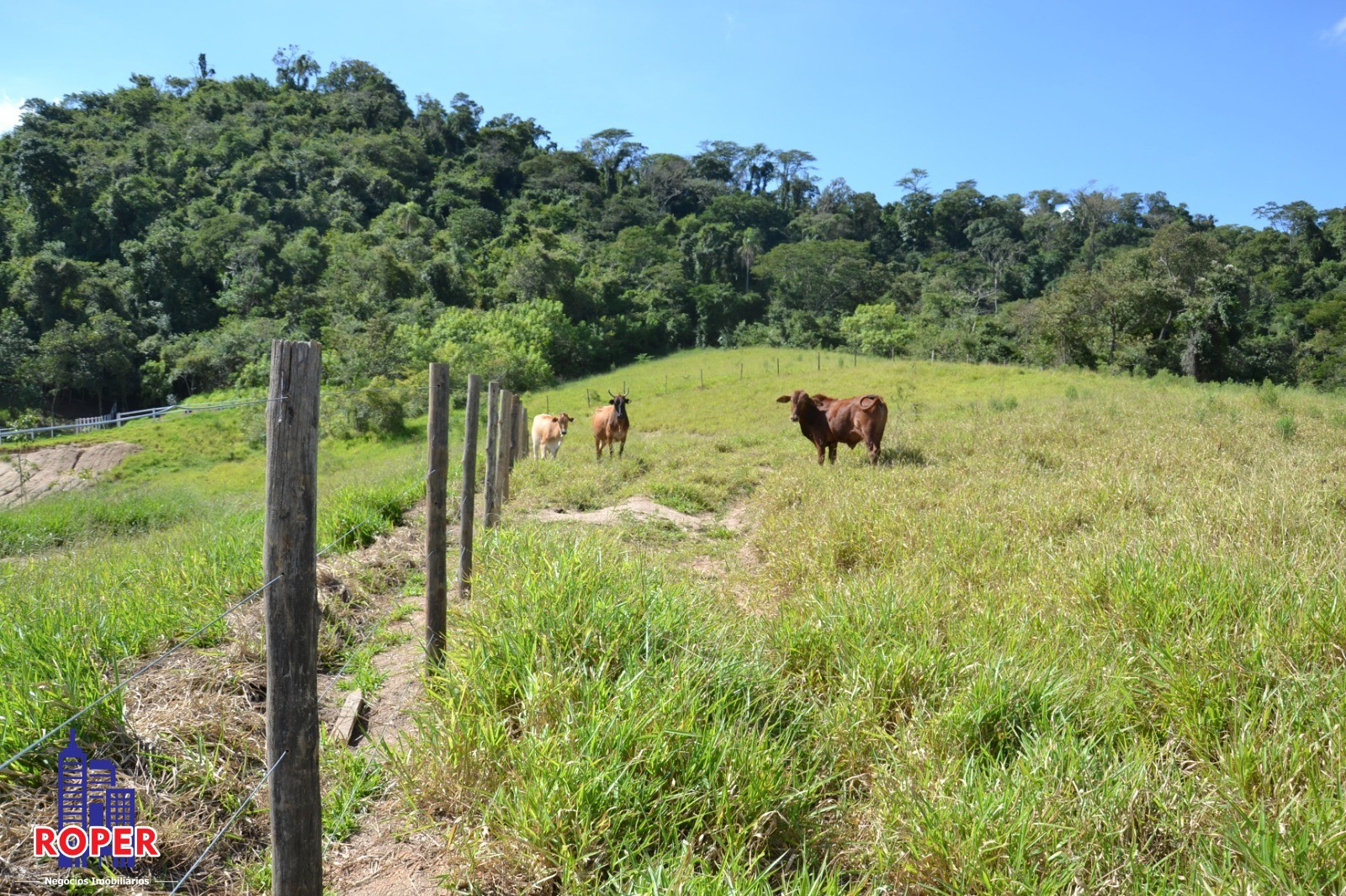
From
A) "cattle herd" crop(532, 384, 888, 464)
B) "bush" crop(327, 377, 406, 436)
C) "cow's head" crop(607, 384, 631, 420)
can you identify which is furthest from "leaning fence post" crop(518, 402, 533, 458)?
"bush" crop(327, 377, 406, 436)

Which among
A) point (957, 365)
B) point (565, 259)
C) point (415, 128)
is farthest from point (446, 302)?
point (415, 128)

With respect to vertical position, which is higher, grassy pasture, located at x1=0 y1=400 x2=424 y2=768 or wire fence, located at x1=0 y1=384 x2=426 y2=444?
wire fence, located at x1=0 y1=384 x2=426 y2=444

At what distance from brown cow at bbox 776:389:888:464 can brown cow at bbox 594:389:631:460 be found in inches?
141

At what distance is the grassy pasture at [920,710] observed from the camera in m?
2.55

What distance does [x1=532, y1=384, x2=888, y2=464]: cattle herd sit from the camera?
41.3 ft

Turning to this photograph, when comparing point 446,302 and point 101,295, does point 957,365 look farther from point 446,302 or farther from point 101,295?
point 101,295

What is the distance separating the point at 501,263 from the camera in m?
64.5

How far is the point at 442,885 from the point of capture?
8.63 ft

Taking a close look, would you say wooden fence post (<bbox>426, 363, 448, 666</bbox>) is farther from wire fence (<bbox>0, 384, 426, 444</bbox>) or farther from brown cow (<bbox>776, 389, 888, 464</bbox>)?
brown cow (<bbox>776, 389, 888, 464</bbox>)

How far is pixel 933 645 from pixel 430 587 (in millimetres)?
2750

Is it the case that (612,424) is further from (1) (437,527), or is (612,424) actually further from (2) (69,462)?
(2) (69,462)

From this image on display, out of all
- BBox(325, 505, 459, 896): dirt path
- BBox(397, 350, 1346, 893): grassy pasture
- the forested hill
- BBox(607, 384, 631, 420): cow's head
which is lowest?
BBox(325, 505, 459, 896): dirt path

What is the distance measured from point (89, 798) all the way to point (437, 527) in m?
2.00

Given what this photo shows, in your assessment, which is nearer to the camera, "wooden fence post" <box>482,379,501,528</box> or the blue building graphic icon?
the blue building graphic icon
